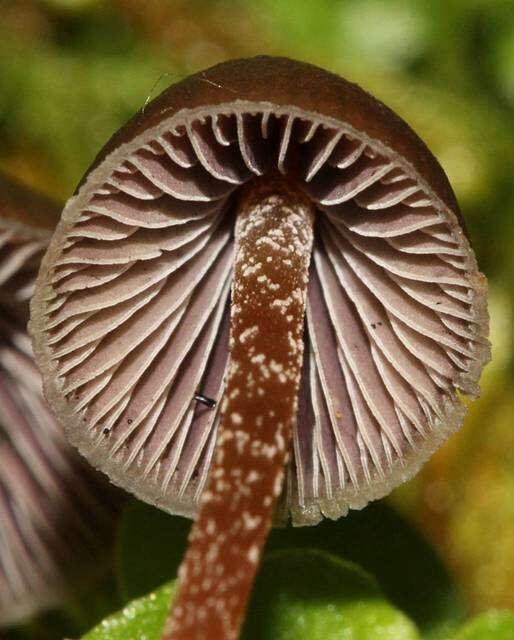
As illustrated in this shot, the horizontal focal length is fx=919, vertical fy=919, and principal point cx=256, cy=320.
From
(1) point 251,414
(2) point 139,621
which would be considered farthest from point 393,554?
(1) point 251,414

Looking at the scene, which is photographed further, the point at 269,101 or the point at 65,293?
the point at 65,293

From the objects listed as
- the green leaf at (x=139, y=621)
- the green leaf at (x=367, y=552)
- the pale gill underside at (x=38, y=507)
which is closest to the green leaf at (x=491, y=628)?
the green leaf at (x=367, y=552)

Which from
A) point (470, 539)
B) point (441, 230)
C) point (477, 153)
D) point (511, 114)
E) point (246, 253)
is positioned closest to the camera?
point (441, 230)

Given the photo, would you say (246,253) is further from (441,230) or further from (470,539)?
(470,539)

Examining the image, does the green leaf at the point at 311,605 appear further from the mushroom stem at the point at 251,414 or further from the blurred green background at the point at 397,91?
the blurred green background at the point at 397,91

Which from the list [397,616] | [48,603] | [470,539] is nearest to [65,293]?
[397,616]

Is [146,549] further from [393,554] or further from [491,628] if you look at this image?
[491,628]

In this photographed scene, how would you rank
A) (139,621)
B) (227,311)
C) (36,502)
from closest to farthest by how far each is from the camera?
1. (139,621)
2. (227,311)
3. (36,502)
